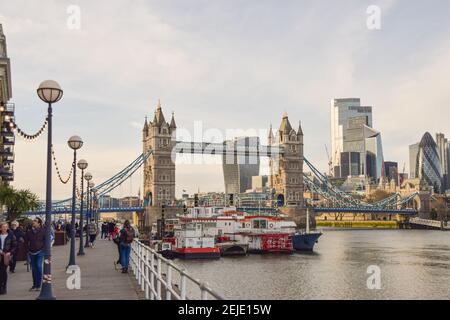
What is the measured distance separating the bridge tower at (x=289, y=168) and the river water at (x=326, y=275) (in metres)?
85.2

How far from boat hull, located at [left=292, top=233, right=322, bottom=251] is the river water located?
505cm

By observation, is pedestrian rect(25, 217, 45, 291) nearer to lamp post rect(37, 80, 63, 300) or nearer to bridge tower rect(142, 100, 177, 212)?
lamp post rect(37, 80, 63, 300)

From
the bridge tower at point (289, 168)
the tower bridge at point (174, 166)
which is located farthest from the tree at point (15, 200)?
the bridge tower at point (289, 168)

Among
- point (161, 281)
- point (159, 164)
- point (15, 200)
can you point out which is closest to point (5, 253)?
point (161, 281)

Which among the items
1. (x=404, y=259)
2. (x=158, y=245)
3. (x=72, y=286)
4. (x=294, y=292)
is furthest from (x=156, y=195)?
(x=72, y=286)

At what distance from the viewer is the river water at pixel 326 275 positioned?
35.1m

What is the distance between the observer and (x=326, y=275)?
44281 millimetres

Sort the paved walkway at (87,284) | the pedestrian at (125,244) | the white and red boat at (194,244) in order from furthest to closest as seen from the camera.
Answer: the white and red boat at (194,244) → the pedestrian at (125,244) → the paved walkway at (87,284)

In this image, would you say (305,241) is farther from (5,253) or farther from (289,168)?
(289,168)

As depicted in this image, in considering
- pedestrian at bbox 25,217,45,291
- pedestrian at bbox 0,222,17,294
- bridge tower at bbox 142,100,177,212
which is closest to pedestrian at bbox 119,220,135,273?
pedestrian at bbox 25,217,45,291

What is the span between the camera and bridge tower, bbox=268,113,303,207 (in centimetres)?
15138

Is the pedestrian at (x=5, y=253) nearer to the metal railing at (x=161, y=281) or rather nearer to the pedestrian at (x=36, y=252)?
the pedestrian at (x=36, y=252)

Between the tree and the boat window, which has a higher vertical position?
the tree

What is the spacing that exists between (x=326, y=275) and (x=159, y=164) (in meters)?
93.6
